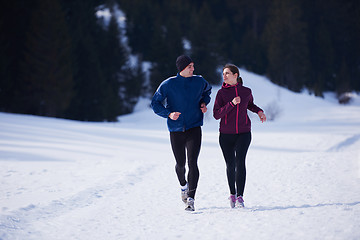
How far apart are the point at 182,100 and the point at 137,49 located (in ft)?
126

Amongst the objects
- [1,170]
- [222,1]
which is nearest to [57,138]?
[1,170]

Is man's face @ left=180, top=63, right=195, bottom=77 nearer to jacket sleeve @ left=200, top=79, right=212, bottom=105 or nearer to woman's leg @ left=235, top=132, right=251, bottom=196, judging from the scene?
jacket sleeve @ left=200, top=79, right=212, bottom=105

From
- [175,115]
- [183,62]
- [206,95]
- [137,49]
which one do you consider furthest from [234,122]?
[137,49]

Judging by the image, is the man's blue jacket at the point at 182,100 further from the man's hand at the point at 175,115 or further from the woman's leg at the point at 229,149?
the woman's leg at the point at 229,149

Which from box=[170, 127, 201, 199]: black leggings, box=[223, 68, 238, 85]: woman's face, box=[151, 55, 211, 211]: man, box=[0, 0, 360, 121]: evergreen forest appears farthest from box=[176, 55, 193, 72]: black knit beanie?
box=[0, 0, 360, 121]: evergreen forest

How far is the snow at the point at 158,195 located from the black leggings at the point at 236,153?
38cm

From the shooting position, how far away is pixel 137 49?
137 ft

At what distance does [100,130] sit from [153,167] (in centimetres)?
752

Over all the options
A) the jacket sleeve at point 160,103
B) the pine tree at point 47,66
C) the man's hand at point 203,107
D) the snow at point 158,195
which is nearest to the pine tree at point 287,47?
the pine tree at point 47,66

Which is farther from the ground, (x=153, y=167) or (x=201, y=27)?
(x=201, y=27)

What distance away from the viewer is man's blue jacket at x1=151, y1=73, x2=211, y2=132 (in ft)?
14.8

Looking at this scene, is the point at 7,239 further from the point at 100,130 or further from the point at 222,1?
the point at 222,1

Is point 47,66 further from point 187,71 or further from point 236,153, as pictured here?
point 236,153

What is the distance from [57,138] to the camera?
12.4 m
